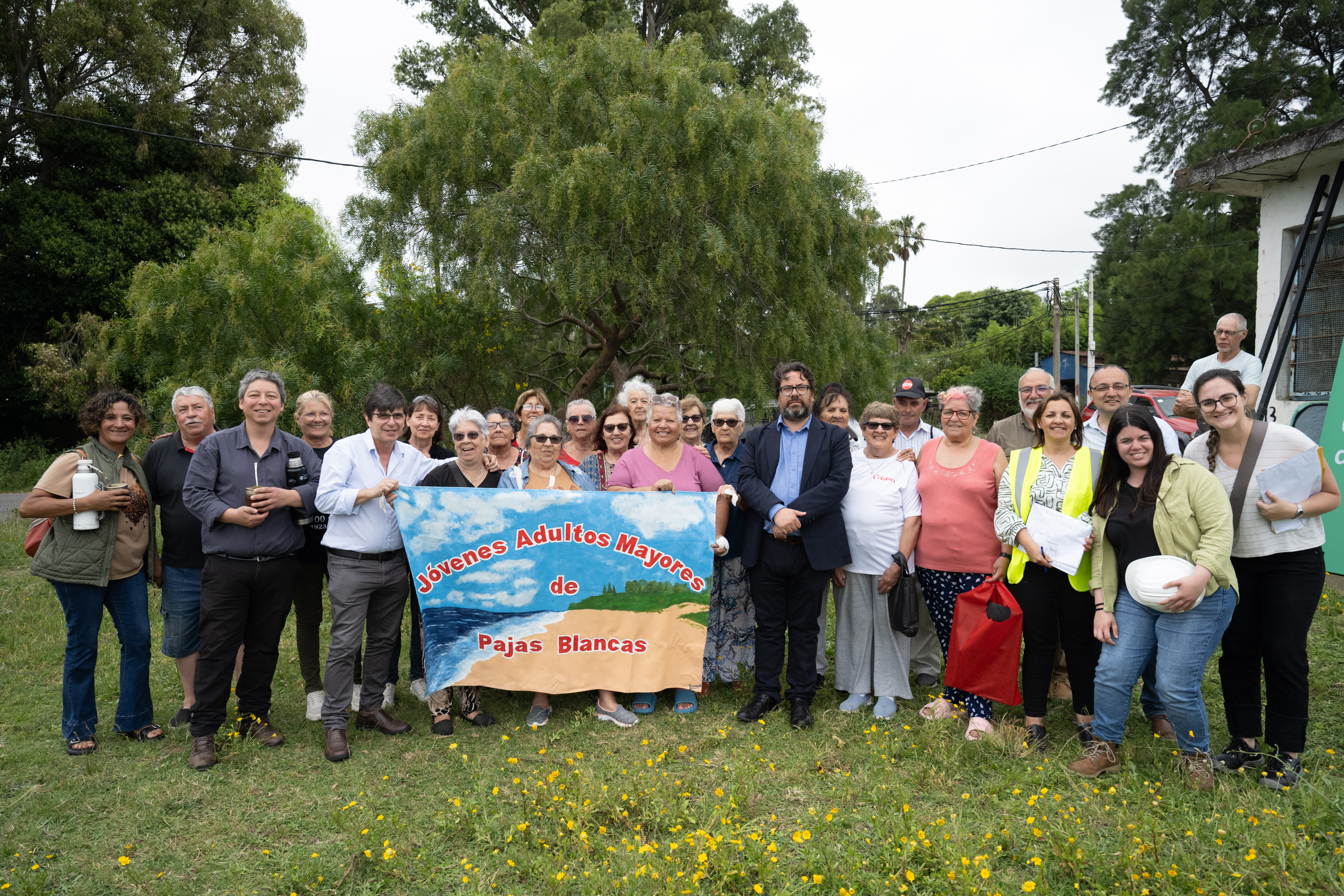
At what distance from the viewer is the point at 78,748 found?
455cm

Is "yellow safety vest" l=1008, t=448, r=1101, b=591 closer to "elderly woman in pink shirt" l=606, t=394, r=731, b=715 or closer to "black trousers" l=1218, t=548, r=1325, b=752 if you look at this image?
"black trousers" l=1218, t=548, r=1325, b=752

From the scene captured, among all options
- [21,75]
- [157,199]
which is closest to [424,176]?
[157,199]

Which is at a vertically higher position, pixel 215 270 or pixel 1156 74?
pixel 1156 74

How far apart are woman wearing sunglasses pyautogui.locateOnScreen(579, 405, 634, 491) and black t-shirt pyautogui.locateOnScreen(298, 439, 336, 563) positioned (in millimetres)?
1623

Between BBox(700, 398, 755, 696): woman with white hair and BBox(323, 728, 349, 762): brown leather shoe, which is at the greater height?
BBox(700, 398, 755, 696): woman with white hair

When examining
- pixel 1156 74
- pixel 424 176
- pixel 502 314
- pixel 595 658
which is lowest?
pixel 595 658

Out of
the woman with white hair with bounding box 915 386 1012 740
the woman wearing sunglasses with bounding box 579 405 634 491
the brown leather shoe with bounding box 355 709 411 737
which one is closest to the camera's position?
the woman with white hair with bounding box 915 386 1012 740

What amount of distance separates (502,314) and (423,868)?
8.73 m

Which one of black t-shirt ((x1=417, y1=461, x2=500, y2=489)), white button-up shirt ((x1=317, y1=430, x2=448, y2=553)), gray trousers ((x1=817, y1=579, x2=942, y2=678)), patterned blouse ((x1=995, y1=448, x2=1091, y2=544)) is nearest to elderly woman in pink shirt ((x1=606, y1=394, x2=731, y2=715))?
black t-shirt ((x1=417, y1=461, x2=500, y2=489))

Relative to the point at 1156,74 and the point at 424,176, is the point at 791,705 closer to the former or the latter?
the point at 424,176

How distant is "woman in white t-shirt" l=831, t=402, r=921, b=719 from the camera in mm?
4961

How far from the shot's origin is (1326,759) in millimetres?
4117

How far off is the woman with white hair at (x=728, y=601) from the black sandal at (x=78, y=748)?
11.8 ft

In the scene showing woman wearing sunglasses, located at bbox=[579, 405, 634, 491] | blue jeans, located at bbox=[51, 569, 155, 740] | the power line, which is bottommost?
blue jeans, located at bbox=[51, 569, 155, 740]
